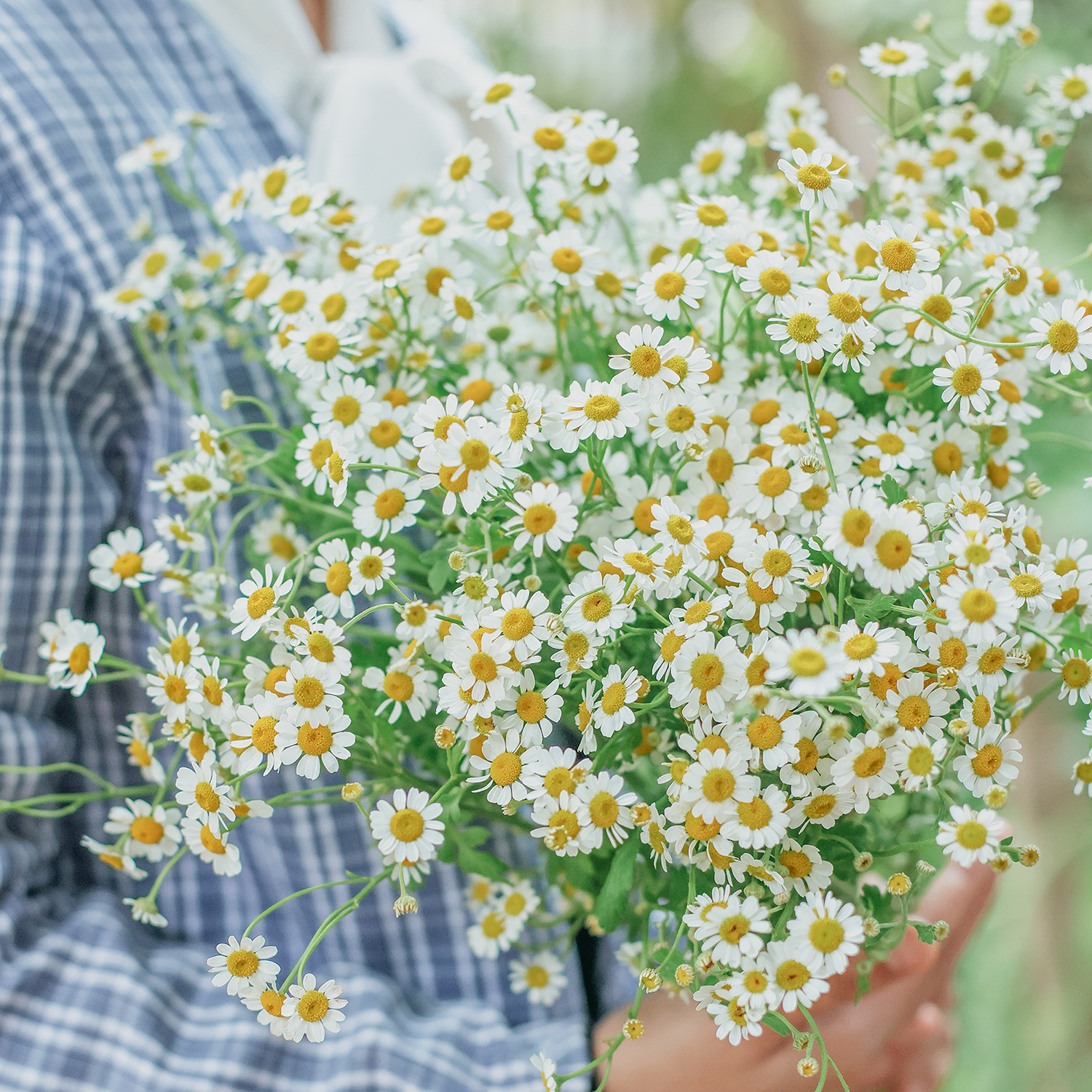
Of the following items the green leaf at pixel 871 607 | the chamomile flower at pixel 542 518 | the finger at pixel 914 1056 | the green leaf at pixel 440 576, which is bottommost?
the finger at pixel 914 1056

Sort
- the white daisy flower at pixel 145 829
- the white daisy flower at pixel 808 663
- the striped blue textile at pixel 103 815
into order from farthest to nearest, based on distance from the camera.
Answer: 1. the striped blue textile at pixel 103 815
2. the white daisy flower at pixel 145 829
3. the white daisy flower at pixel 808 663

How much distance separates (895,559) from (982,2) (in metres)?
0.34

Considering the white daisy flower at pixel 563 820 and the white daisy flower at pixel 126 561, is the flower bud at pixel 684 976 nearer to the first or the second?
the white daisy flower at pixel 563 820

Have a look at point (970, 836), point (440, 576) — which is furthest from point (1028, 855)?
point (440, 576)

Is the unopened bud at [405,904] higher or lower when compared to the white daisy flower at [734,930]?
higher

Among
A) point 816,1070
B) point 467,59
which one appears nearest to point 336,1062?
point 816,1070

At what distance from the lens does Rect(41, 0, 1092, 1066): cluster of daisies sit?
33 cm

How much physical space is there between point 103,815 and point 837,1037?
487mm

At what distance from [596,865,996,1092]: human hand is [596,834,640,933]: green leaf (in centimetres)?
14

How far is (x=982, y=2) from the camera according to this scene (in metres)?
0.48

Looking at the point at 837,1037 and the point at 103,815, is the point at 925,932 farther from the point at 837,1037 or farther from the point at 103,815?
the point at 103,815

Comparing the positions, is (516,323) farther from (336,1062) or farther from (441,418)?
(336,1062)

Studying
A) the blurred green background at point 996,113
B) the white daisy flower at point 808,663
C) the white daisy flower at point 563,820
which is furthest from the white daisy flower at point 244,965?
the blurred green background at point 996,113

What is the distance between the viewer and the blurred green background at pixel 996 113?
1.27 metres
